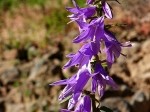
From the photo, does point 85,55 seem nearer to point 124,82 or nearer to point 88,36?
point 88,36

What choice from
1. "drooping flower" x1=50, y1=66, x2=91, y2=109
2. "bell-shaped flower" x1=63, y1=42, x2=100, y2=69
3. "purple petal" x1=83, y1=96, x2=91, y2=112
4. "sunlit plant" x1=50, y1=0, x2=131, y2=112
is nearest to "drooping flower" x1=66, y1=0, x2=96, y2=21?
"sunlit plant" x1=50, y1=0, x2=131, y2=112

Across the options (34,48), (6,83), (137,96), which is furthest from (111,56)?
(34,48)

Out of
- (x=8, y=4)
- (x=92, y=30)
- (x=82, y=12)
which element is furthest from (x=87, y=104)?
(x=8, y=4)

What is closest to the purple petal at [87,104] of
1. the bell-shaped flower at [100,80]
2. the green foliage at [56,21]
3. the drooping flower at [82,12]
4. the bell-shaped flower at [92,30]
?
the bell-shaped flower at [100,80]

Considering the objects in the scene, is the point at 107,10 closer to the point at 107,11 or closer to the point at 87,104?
the point at 107,11

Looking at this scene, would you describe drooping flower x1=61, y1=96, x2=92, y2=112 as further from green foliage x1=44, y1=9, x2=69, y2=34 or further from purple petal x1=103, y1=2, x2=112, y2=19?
green foliage x1=44, y1=9, x2=69, y2=34

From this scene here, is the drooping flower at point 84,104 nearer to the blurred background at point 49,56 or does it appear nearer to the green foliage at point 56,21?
the blurred background at point 49,56
